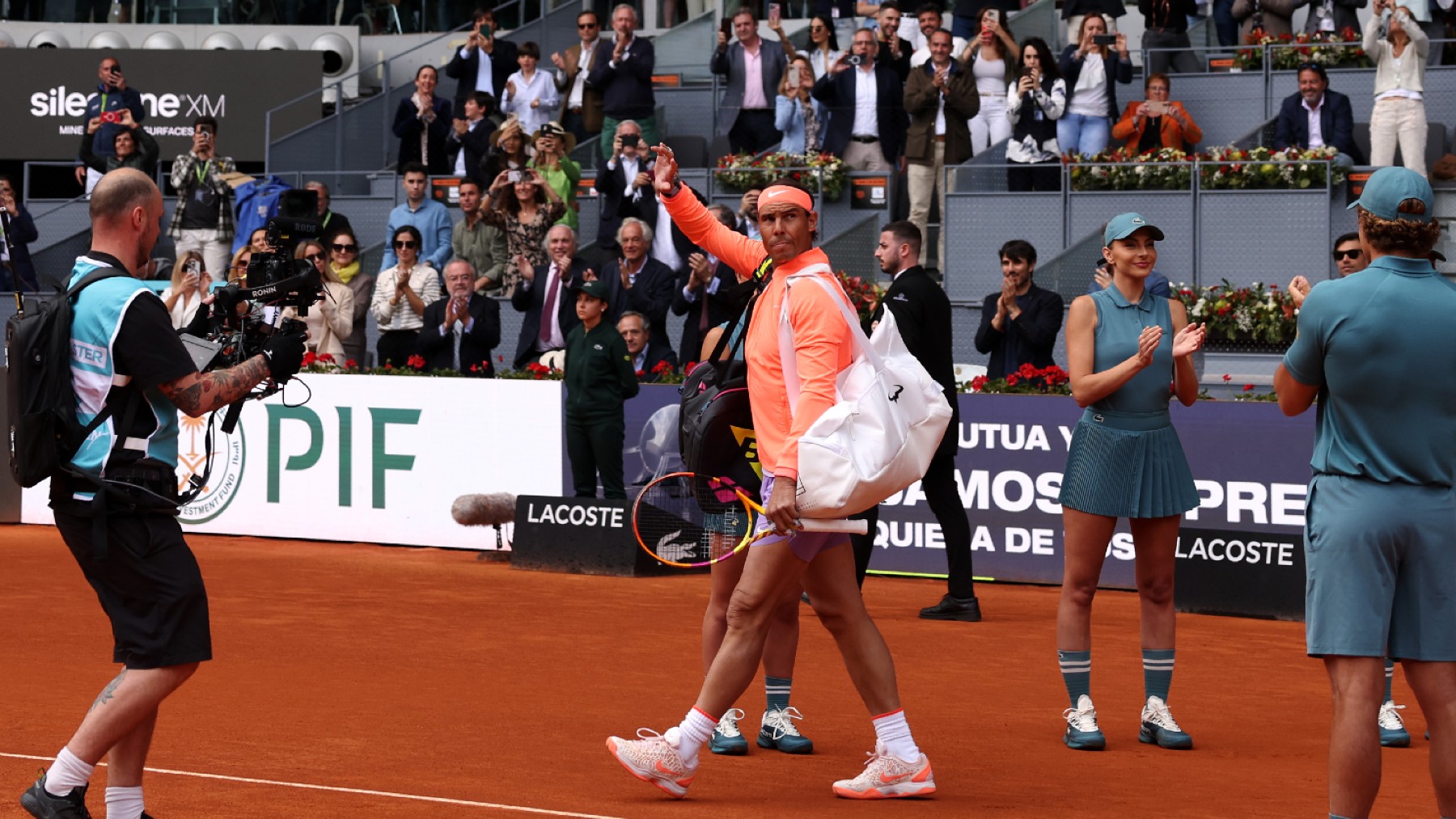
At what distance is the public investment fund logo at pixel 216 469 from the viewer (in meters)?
15.7

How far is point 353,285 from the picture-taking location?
1777 centimetres

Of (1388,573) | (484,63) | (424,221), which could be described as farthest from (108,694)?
(484,63)

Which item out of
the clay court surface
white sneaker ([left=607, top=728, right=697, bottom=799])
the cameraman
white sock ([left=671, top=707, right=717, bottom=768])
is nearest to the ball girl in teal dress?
the clay court surface

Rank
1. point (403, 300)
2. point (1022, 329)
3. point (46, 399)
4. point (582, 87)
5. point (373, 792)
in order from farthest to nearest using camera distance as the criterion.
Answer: point (582, 87), point (403, 300), point (1022, 329), point (373, 792), point (46, 399)

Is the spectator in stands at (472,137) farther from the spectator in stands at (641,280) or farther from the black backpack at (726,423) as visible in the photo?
the black backpack at (726,423)

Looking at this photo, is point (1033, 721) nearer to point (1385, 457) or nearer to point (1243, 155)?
point (1385, 457)

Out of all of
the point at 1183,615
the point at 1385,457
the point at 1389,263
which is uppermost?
the point at 1389,263

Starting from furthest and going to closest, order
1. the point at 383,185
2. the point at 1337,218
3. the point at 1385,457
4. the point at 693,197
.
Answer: the point at 383,185 → the point at 1337,218 → the point at 693,197 → the point at 1385,457

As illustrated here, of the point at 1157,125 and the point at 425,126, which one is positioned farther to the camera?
the point at 425,126

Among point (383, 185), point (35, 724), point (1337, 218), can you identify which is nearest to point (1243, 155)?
point (1337, 218)

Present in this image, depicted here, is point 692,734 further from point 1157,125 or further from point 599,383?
point 1157,125

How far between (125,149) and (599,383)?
Result: 31.2ft

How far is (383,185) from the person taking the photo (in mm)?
22703

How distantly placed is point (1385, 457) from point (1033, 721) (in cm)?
347
